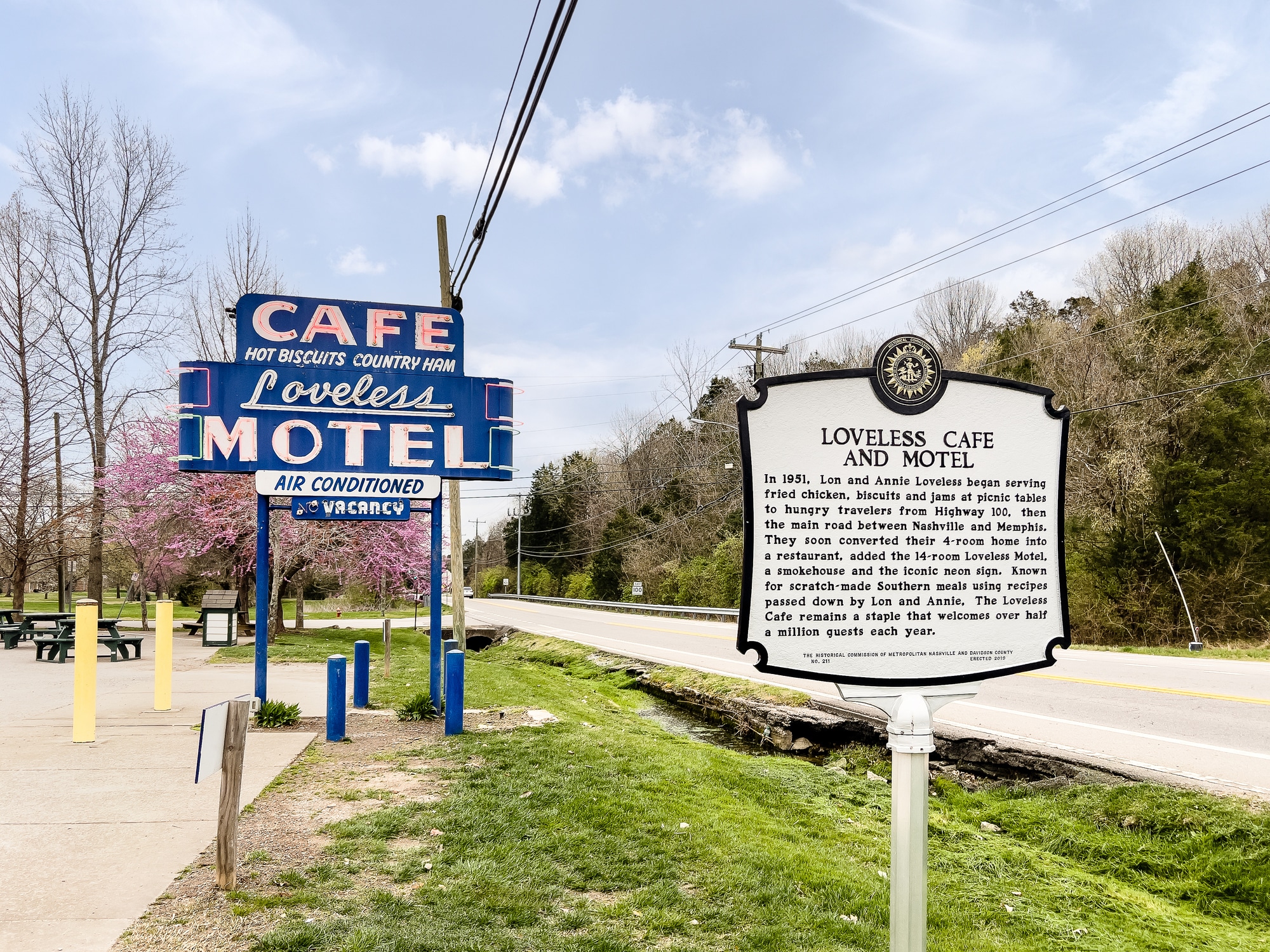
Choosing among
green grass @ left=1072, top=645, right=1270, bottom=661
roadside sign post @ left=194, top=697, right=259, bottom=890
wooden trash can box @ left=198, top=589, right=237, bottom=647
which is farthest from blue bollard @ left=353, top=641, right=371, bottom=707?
green grass @ left=1072, top=645, right=1270, bottom=661

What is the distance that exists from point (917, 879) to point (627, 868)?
241 centimetres

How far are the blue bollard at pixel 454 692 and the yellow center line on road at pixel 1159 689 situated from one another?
615cm

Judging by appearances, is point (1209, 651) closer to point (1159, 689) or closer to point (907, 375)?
point (1159, 689)

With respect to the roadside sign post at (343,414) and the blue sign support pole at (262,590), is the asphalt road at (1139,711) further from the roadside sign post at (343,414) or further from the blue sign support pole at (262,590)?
the blue sign support pole at (262,590)

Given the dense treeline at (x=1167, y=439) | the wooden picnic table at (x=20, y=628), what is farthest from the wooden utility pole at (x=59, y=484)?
the dense treeline at (x=1167, y=439)

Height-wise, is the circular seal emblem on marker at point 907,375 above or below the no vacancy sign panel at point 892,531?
above

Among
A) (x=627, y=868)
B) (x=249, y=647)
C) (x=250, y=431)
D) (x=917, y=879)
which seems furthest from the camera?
(x=249, y=647)

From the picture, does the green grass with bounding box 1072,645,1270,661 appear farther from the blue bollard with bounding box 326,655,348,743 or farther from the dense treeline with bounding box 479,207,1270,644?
the blue bollard with bounding box 326,655,348,743

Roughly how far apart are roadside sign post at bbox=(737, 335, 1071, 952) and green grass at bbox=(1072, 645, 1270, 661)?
14820mm

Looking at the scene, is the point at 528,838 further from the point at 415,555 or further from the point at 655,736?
the point at 415,555

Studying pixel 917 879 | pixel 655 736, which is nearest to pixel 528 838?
pixel 917 879

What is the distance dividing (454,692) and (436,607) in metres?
1.65

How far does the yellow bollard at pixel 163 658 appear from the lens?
10.1 metres

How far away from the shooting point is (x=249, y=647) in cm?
2194
